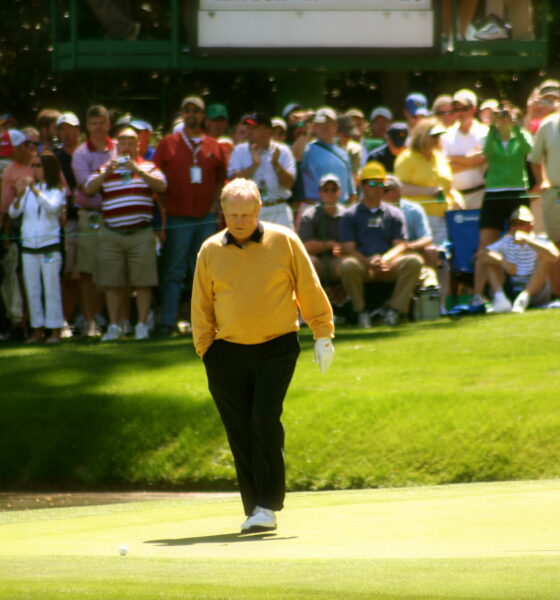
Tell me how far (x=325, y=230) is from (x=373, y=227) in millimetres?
541

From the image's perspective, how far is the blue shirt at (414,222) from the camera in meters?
15.1

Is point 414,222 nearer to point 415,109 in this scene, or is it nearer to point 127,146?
point 415,109

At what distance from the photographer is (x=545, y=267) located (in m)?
15.2

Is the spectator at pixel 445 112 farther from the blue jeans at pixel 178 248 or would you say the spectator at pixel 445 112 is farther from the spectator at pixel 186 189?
the blue jeans at pixel 178 248

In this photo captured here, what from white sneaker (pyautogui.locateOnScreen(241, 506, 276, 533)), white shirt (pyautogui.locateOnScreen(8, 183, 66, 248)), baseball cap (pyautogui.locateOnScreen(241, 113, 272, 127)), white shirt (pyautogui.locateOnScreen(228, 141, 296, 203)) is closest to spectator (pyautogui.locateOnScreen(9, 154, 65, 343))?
white shirt (pyautogui.locateOnScreen(8, 183, 66, 248))

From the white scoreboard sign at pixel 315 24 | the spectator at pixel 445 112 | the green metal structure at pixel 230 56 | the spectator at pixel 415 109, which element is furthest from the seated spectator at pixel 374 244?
the green metal structure at pixel 230 56

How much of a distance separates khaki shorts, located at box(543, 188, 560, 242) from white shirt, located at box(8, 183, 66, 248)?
4.79 meters

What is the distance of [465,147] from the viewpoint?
16203 millimetres

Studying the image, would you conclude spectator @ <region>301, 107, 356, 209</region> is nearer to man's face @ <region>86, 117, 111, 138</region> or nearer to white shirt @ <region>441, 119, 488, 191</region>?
white shirt @ <region>441, 119, 488, 191</region>

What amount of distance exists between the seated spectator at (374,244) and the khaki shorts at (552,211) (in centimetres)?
144

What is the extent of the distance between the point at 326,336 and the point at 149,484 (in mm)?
4152

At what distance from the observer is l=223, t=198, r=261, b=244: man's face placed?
7438 millimetres

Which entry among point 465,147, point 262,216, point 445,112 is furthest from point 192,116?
point 445,112

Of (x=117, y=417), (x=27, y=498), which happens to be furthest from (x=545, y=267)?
(x=27, y=498)
